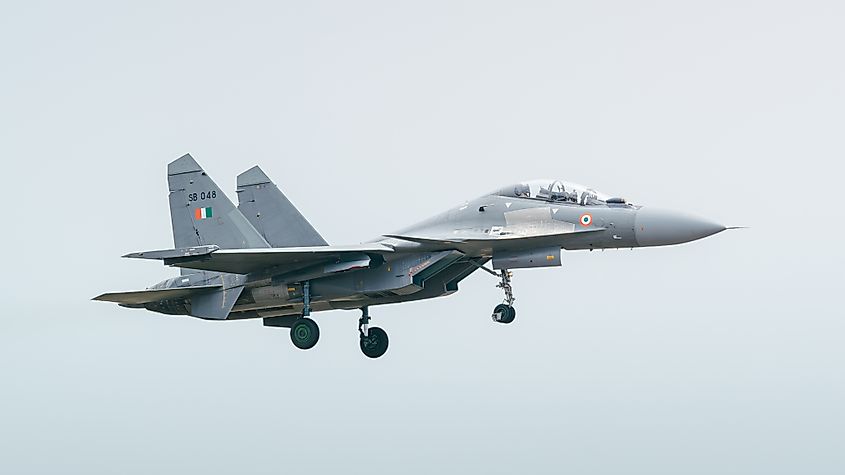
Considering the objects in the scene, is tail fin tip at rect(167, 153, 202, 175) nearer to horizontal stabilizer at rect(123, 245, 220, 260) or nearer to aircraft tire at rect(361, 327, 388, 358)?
horizontal stabilizer at rect(123, 245, 220, 260)

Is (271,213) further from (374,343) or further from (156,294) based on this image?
(374,343)

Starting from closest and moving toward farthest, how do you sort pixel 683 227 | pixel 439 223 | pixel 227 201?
pixel 683 227 → pixel 439 223 → pixel 227 201

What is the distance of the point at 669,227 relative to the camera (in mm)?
28234

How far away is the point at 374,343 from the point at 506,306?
13.2ft

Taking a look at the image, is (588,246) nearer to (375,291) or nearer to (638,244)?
(638,244)

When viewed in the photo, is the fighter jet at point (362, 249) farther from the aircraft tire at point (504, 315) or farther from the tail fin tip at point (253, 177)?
the tail fin tip at point (253, 177)

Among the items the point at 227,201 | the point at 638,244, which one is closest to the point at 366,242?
the point at 227,201

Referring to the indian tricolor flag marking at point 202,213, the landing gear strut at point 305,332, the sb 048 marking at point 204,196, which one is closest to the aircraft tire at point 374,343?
the landing gear strut at point 305,332

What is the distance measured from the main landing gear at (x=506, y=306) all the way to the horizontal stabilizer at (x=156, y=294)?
5994 mm

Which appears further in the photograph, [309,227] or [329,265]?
[309,227]

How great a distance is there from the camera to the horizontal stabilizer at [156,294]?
3092 cm

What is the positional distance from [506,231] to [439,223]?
168 centimetres

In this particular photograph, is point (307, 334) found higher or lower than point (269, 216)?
lower

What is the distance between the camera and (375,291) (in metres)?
30.5
